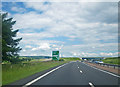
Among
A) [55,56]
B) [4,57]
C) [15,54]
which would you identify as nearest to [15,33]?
[15,54]

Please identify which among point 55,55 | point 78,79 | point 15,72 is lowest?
point 78,79

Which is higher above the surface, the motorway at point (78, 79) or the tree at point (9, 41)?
the tree at point (9, 41)

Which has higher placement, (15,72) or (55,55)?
(55,55)

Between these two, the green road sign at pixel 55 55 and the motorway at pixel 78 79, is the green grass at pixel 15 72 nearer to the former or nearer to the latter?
the motorway at pixel 78 79

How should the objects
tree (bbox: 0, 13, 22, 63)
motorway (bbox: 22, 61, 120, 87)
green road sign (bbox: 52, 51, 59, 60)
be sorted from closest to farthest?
motorway (bbox: 22, 61, 120, 87) → tree (bbox: 0, 13, 22, 63) → green road sign (bbox: 52, 51, 59, 60)

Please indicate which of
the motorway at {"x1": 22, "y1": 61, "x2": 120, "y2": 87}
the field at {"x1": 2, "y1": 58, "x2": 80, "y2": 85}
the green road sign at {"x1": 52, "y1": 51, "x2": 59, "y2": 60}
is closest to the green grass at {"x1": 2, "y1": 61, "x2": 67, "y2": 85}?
the field at {"x1": 2, "y1": 58, "x2": 80, "y2": 85}

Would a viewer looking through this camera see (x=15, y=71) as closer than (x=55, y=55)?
Yes

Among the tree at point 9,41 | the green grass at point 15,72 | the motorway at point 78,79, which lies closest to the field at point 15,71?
the green grass at point 15,72

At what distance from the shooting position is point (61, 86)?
31.4 feet

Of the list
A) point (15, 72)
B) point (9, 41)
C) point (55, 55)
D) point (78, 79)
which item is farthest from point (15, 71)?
point (55, 55)

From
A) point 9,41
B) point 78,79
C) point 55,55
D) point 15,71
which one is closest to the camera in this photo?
point 78,79

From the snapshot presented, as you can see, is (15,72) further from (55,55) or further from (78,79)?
(55,55)

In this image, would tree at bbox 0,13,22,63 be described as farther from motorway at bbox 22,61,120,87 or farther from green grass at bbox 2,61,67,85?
motorway at bbox 22,61,120,87

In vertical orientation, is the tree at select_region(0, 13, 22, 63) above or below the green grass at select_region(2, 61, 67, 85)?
above
